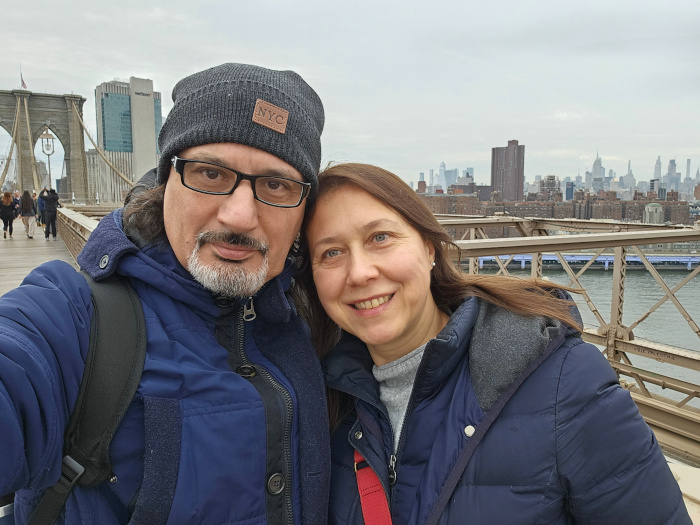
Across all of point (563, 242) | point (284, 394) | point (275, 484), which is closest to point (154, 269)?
point (284, 394)

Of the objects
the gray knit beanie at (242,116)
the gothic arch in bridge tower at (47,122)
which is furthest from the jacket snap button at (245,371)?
the gothic arch in bridge tower at (47,122)

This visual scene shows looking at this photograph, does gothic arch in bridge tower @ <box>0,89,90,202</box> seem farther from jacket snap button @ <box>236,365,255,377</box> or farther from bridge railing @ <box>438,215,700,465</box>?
jacket snap button @ <box>236,365,255,377</box>

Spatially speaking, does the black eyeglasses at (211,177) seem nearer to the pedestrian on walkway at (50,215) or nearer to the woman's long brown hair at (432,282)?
the woman's long brown hair at (432,282)

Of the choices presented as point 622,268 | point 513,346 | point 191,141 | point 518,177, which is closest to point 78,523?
point 191,141

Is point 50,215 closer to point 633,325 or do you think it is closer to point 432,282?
point 633,325

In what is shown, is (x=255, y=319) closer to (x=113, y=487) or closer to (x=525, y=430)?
(x=113, y=487)

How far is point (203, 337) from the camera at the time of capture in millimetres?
1239

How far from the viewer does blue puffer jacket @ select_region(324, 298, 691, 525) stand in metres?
1.14

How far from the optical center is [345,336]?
1.61 meters

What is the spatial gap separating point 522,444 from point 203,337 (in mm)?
783

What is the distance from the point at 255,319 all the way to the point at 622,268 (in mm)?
4498

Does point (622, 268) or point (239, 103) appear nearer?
point (239, 103)

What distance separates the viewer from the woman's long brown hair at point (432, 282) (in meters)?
1.47

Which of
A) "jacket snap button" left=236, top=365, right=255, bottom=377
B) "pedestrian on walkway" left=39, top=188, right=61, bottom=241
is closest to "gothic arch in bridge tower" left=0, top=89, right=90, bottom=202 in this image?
"pedestrian on walkway" left=39, top=188, right=61, bottom=241
